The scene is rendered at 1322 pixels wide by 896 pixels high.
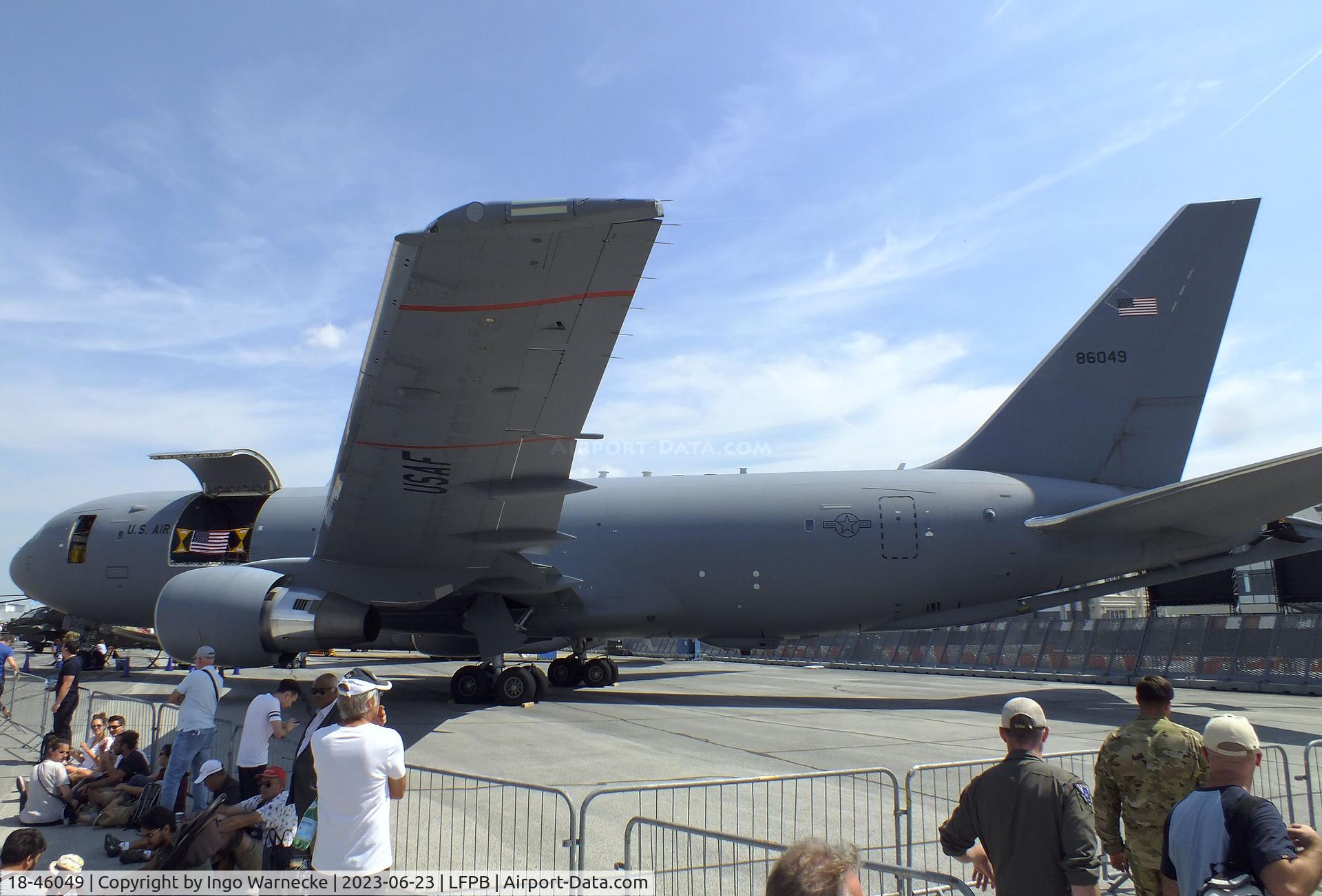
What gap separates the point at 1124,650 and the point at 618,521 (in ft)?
46.3

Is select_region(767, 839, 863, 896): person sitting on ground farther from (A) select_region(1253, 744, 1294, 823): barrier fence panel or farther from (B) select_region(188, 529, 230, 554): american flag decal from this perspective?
(B) select_region(188, 529, 230, 554): american flag decal

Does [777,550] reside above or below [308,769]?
above

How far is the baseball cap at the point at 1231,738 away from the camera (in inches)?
130

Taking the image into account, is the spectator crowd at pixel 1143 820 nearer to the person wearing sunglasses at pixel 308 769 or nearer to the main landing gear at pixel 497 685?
the person wearing sunglasses at pixel 308 769

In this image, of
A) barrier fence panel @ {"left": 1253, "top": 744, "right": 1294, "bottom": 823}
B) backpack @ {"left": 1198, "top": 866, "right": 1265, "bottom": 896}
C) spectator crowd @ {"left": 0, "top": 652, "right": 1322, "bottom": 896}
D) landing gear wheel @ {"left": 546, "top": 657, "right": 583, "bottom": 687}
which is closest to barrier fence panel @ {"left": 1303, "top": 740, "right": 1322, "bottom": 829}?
barrier fence panel @ {"left": 1253, "top": 744, "right": 1294, "bottom": 823}

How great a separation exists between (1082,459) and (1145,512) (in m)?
2.34

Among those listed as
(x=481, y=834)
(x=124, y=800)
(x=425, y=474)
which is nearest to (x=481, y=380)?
(x=425, y=474)

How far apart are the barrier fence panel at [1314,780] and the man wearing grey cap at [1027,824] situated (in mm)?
3904

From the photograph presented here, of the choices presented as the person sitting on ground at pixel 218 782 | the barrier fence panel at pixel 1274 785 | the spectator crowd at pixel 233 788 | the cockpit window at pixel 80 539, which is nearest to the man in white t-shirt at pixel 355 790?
the spectator crowd at pixel 233 788

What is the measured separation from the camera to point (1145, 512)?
13695 mm

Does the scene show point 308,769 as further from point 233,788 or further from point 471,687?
point 471,687

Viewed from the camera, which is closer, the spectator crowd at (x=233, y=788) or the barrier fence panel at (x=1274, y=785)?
the spectator crowd at (x=233, y=788)

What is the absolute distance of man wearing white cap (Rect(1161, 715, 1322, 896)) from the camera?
2.93 metres

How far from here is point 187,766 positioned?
751 centimetres
